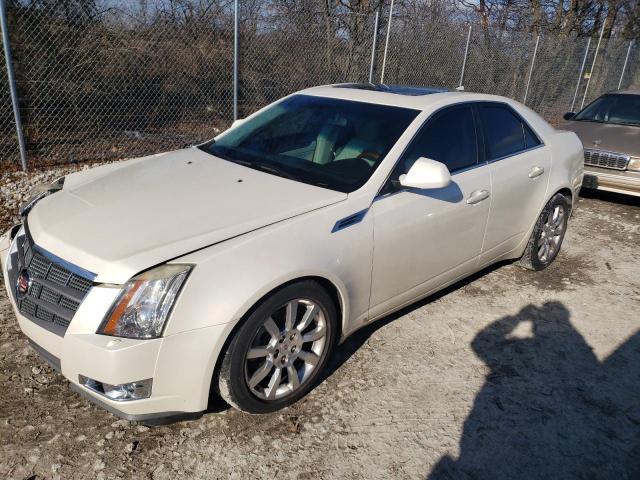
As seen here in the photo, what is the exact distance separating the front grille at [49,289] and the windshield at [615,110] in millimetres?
7983

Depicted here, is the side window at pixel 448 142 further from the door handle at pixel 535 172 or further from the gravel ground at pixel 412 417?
the gravel ground at pixel 412 417

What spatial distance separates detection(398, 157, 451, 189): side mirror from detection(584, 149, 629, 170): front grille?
4929mm

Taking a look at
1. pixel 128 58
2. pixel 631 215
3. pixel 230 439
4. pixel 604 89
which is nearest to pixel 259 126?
pixel 230 439

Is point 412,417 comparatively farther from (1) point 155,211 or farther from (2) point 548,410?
(1) point 155,211

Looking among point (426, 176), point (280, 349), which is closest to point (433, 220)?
point (426, 176)

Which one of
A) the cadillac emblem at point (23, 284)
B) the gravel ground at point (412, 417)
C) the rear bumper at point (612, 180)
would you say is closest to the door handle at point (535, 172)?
the gravel ground at point (412, 417)

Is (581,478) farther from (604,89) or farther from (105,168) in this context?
(604,89)

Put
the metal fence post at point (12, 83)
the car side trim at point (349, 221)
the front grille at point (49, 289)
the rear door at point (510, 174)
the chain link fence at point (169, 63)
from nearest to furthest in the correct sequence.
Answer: the front grille at point (49, 289) < the car side trim at point (349, 221) < the rear door at point (510, 174) < the metal fence post at point (12, 83) < the chain link fence at point (169, 63)

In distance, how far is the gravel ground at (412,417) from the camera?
2.55 metres

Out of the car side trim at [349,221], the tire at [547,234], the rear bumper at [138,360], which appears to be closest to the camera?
the rear bumper at [138,360]

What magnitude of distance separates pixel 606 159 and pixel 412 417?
18.3ft

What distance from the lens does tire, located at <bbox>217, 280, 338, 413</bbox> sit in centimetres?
254

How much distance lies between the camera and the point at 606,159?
6977 mm

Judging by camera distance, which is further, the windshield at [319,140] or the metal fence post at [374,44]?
the metal fence post at [374,44]
